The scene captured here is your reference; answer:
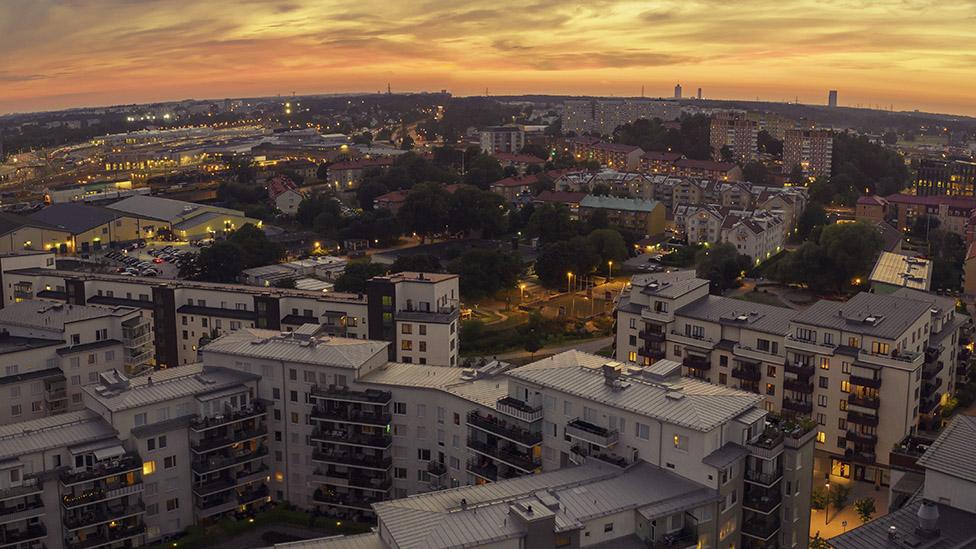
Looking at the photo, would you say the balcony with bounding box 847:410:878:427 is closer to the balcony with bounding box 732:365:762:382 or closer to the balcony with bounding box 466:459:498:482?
the balcony with bounding box 732:365:762:382

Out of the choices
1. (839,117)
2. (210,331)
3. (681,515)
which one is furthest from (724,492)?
(839,117)

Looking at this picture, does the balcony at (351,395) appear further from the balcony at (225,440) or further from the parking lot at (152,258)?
the parking lot at (152,258)

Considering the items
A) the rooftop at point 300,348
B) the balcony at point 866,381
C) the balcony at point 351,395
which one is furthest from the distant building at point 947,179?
the balcony at point 351,395

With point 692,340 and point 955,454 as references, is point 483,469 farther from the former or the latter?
point 692,340

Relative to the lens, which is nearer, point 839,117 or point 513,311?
point 513,311

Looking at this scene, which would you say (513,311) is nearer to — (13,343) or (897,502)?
(13,343)
